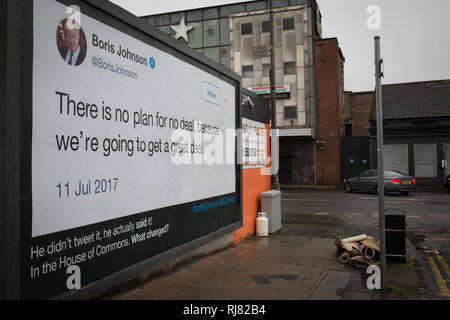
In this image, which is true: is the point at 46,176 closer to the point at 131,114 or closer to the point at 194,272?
the point at 131,114

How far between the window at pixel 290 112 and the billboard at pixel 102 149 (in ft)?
82.5

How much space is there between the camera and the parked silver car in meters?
20.9

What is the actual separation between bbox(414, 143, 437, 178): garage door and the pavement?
18.5m

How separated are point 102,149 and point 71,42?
1.22 metres

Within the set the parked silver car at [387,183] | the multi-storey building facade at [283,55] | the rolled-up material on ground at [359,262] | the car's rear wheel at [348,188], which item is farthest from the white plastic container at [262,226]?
the multi-storey building facade at [283,55]

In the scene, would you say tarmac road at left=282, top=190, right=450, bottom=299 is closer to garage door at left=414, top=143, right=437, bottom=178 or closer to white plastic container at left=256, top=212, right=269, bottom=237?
white plastic container at left=256, top=212, right=269, bottom=237

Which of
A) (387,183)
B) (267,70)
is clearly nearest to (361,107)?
(267,70)

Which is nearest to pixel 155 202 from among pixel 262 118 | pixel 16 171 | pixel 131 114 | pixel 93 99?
pixel 131 114

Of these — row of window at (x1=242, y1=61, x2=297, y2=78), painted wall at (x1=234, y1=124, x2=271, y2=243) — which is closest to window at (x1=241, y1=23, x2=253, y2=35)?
row of window at (x1=242, y1=61, x2=297, y2=78)

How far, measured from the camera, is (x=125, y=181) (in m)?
4.96

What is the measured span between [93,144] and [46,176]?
29.8 inches

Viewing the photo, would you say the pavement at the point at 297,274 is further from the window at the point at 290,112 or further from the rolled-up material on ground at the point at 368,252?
the window at the point at 290,112

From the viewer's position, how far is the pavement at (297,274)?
5316mm

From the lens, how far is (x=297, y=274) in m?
6.39
